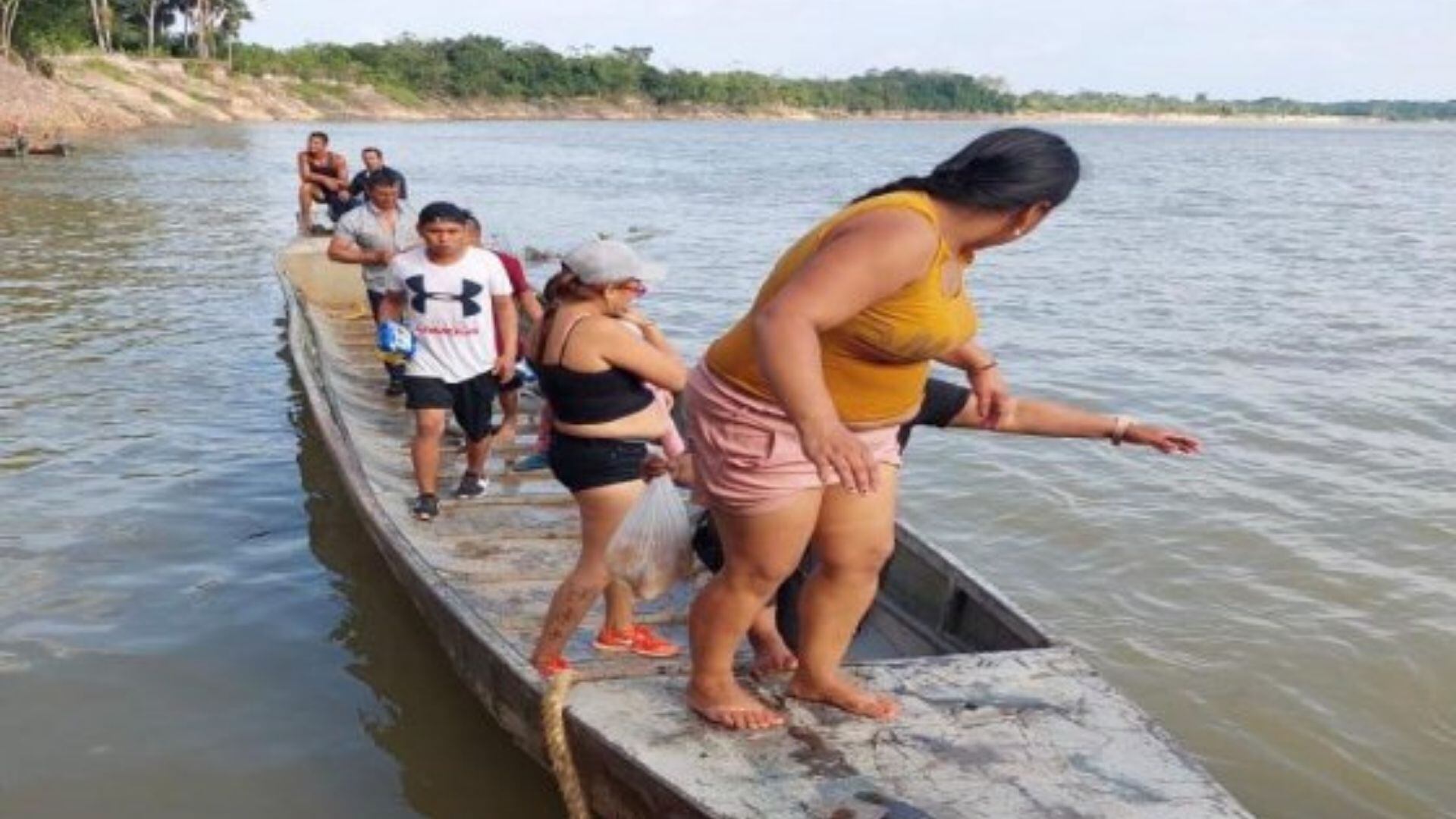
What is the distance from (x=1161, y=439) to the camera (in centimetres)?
378

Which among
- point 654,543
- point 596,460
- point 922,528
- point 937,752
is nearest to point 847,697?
point 937,752

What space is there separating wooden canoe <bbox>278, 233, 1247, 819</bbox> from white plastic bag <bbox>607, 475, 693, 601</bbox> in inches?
13.0

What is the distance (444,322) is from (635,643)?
1.95 meters

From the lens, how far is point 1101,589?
710 centimetres

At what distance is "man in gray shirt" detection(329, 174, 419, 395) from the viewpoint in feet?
26.7

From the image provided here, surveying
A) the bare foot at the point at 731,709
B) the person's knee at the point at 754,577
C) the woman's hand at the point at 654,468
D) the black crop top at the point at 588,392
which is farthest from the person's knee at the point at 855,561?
the black crop top at the point at 588,392

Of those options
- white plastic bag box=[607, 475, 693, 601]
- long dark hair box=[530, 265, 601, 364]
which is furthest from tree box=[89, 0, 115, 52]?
white plastic bag box=[607, 475, 693, 601]

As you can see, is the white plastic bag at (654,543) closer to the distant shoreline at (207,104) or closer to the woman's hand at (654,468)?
the woman's hand at (654,468)

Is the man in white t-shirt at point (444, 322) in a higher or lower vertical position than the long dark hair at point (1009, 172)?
lower

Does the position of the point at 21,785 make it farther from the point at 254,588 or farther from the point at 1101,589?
the point at 1101,589

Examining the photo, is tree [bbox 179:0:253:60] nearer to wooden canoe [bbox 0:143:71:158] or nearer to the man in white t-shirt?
wooden canoe [bbox 0:143:71:158]

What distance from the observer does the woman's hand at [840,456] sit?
2715 mm

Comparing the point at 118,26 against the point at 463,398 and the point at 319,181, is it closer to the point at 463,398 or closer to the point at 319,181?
the point at 319,181

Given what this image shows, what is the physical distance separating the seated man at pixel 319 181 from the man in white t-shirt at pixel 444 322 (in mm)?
8796
